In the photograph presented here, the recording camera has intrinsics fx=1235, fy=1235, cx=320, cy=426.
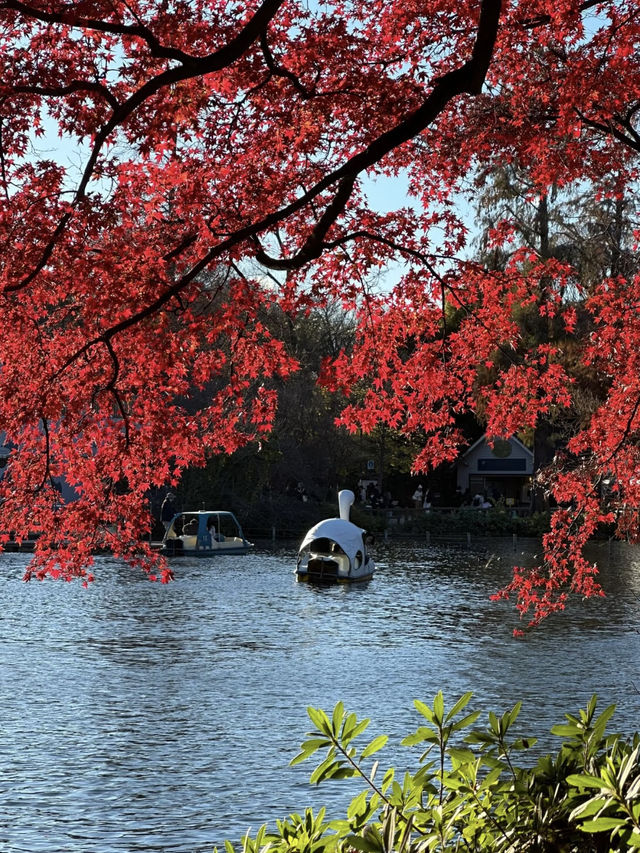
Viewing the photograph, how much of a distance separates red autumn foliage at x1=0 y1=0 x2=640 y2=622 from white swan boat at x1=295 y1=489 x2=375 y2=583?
79.5 feet

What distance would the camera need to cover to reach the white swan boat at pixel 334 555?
39469 millimetres

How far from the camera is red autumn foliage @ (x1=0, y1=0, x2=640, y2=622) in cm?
1026

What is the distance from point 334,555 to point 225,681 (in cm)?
1898

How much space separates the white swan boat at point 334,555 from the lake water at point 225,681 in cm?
91

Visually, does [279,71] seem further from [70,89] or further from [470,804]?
[470,804]

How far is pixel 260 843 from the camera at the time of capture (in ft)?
14.4

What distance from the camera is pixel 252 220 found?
11133mm

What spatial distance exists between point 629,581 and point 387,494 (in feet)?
105

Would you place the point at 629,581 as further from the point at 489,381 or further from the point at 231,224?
the point at 231,224

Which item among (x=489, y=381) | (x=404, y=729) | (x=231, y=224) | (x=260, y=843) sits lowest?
(x=404, y=729)

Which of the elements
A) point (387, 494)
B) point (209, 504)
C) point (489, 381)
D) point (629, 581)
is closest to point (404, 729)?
point (629, 581)

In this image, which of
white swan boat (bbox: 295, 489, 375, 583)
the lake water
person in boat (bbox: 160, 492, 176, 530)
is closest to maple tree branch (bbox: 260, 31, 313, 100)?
the lake water

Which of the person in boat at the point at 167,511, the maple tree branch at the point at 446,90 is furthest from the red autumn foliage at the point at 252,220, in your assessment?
the person in boat at the point at 167,511

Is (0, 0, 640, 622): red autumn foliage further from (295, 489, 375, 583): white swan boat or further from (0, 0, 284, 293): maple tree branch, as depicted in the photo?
(295, 489, 375, 583): white swan boat
